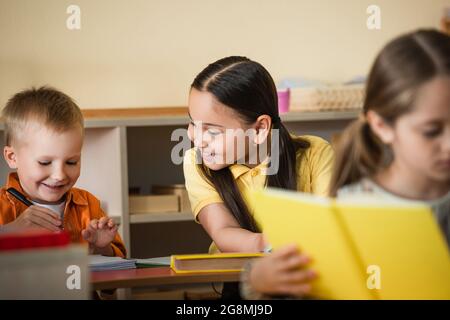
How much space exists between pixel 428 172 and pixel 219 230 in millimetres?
782

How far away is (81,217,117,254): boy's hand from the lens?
66.7 inches

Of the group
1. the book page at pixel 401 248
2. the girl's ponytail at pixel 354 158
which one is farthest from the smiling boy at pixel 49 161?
the book page at pixel 401 248

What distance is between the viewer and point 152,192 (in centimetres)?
322

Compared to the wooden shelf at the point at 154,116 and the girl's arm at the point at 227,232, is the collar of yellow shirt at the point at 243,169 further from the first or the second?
the wooden shelf at the point at 154,116

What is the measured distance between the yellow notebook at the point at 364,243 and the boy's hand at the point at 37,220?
2.64ft

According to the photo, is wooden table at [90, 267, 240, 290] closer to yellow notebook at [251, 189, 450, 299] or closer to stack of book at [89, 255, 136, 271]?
stack of book at [89, 255, 136, 271]

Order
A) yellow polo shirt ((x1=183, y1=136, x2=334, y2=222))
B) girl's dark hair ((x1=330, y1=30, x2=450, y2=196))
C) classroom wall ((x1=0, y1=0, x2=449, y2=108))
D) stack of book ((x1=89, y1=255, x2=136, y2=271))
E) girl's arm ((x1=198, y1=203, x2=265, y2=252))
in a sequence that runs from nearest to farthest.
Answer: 1. girl's dark hair ((x1=330, y1=30, x2=450, y2=196))
2. stack of book ((x1=89, y1=255, x2=136, y2=271))
3. girl's arm ((x1=198, y1=203, x2=265, y2=252))
4. yellow polo shirt ((x1=183, y1=136, x2=334, y2=222))
5. classroom wall ((x1=0, y1=0, x2=449, y2=108))

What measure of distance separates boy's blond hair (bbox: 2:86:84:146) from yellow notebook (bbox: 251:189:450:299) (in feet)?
3.22

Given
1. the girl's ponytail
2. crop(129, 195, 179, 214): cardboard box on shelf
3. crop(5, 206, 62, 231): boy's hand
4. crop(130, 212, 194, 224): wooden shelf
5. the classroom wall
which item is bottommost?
crop(130, 212, 194, 224): wooden shelf

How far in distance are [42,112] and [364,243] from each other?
1161 millimetres

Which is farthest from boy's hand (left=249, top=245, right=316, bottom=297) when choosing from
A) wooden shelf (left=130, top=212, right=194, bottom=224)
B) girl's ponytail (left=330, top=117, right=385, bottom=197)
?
wooden shelf (left=130, top=212, right=194, bottom=224)

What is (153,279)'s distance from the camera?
138 cm

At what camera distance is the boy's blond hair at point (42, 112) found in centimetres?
185
